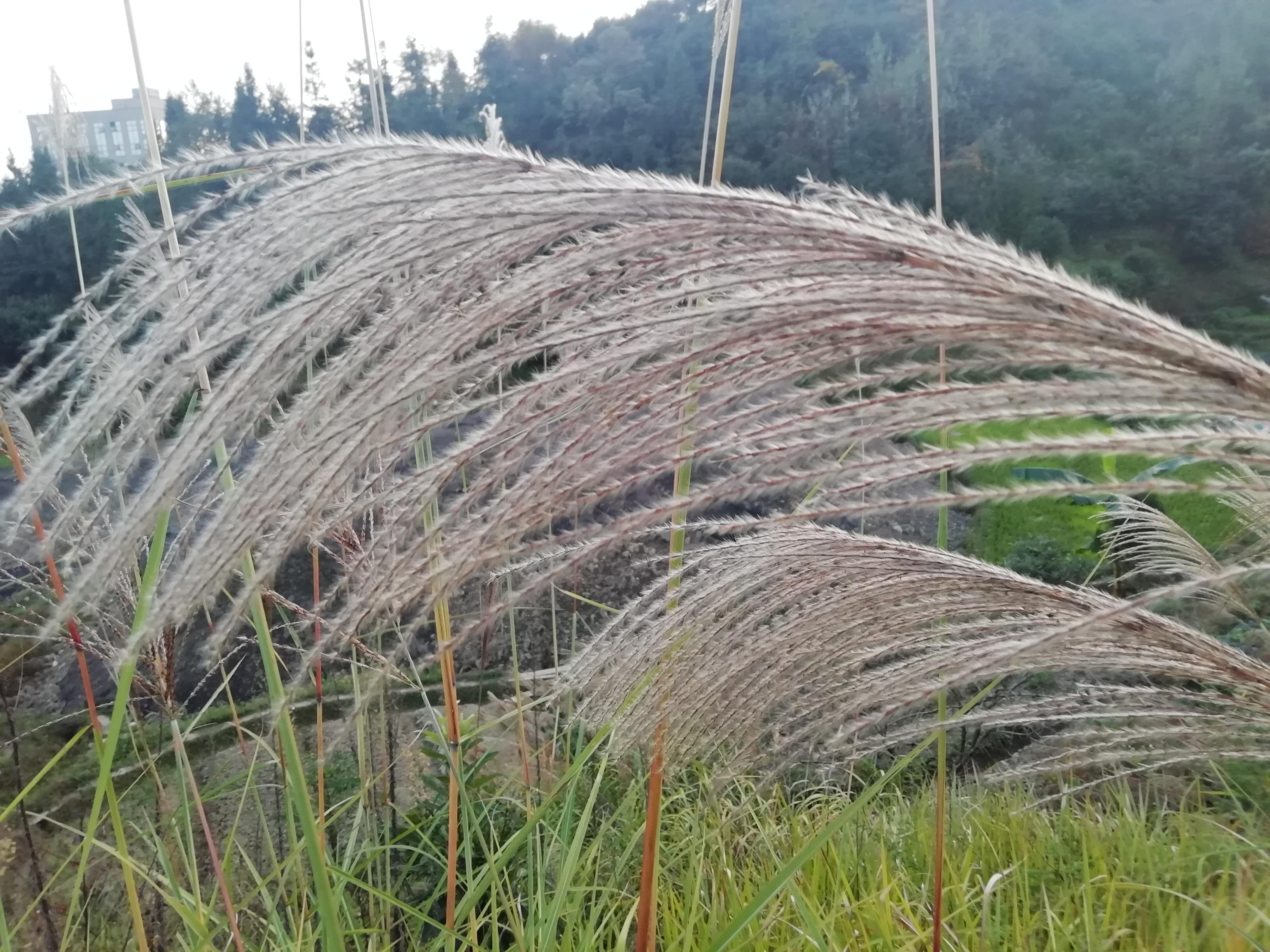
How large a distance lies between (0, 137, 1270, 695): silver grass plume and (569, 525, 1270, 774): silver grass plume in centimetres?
19

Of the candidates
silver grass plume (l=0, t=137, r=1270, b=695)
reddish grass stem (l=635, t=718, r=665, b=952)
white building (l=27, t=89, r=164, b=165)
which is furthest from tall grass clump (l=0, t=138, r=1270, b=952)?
white building (l=27, t=89, r=164, b=165)

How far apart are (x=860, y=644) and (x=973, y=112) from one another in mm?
3329

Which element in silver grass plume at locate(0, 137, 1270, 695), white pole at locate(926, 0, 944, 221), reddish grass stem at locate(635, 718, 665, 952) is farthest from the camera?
white pole at locate(926, 0, 944, 221)

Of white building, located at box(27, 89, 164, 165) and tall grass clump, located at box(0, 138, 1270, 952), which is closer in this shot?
tall grass clump, located at box(0, 138, 1270, 952)

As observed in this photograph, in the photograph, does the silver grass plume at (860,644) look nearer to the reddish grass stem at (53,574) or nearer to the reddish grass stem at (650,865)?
the reddish grass stem at (650,865)

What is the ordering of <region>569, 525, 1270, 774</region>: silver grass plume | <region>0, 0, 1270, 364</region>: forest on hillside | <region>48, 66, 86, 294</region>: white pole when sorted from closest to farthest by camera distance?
<region>569, 525, 1270, 774</region>: silver grass plume
<region>48, 66, 86, 294</region>: white pole
<region>0, 0, 1270, 364</region>: forest on hillside

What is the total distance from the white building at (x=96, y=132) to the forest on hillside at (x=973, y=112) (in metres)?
0.30

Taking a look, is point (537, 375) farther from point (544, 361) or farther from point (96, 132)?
point (96, 132)

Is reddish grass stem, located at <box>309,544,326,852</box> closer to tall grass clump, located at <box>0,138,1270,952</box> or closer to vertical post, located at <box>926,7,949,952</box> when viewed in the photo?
tall grass clump, located at <box>0,138,1270,952</box>

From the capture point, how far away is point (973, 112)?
3178 mm

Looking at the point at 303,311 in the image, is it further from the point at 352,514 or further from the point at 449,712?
the point at 449,712

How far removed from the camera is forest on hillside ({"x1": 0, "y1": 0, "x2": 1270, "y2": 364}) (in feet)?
8.66

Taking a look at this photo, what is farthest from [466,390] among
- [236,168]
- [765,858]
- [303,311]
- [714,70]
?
[765,858]

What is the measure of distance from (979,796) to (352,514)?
71.4 inches
